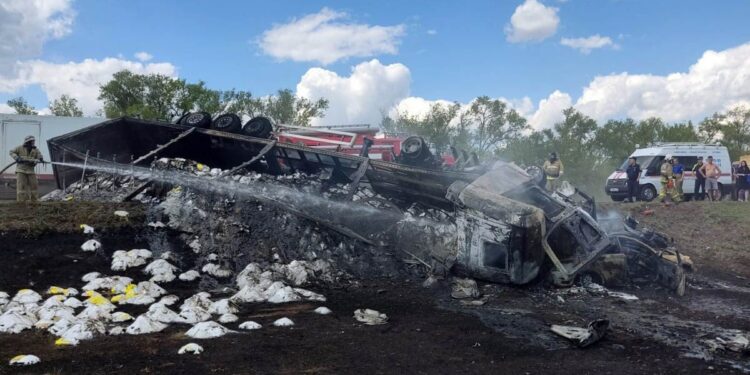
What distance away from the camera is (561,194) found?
24.9 ft

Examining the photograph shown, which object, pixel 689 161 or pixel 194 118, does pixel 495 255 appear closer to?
pixel 194 118

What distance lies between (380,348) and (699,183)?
15213 mm

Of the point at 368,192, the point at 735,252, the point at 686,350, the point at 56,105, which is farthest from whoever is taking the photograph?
the point at 56,105

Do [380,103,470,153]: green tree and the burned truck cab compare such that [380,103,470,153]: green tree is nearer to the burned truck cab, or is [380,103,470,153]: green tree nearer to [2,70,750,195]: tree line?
[2,70,750,195]: tree line

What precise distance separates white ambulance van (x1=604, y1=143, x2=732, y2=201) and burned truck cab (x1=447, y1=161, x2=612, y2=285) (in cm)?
1129

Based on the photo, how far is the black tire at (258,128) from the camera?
9867mm

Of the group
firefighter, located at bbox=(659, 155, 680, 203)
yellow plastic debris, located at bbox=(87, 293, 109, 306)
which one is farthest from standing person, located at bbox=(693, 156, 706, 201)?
yellow plastic debris, located at bbox=(87, 293, 109, 306)

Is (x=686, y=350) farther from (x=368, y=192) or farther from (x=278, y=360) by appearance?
(x=368, y=192)

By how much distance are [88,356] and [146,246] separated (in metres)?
3.54

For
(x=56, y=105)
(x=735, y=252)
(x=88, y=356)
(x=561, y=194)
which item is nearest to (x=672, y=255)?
(x=561, y=194)

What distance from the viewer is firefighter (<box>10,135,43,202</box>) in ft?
29.7

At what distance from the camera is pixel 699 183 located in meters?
16.0

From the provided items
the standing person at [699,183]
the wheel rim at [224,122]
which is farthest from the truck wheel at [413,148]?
the standing person at [699,183]

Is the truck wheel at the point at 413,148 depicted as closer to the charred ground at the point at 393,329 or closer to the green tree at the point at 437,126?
the charred ground at the point at 393,329
